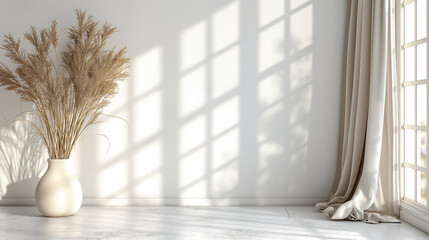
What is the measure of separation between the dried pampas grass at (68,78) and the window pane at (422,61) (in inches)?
89.9

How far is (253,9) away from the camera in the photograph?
406 cm

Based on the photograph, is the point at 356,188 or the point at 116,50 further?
the point at 116,50

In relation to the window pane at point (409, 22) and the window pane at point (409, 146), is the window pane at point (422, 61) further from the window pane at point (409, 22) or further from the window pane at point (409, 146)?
the window pane at point (409, 146)

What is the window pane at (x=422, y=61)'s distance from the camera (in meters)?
3.32

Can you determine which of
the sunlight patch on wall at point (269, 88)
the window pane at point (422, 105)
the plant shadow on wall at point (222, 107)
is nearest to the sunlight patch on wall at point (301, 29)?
the plant shadow on wall at point (222, 107)

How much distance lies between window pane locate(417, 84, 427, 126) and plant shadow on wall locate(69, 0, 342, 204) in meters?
0.80

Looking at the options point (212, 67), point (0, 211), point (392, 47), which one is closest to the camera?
point (392, 47)

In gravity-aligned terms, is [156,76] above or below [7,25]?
below

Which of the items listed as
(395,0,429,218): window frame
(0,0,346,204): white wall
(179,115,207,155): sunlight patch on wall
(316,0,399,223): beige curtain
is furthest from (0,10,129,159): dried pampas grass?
(395,0,429,218): window frame

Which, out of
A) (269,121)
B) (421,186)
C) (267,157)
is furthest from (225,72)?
(421,186)

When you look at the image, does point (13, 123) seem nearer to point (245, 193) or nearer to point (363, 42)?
point (245, 193)

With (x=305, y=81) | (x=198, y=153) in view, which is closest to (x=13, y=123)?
(x=198, y=153)

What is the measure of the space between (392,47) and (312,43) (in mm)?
761

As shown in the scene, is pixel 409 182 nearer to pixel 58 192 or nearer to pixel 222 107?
pixel 222 107
